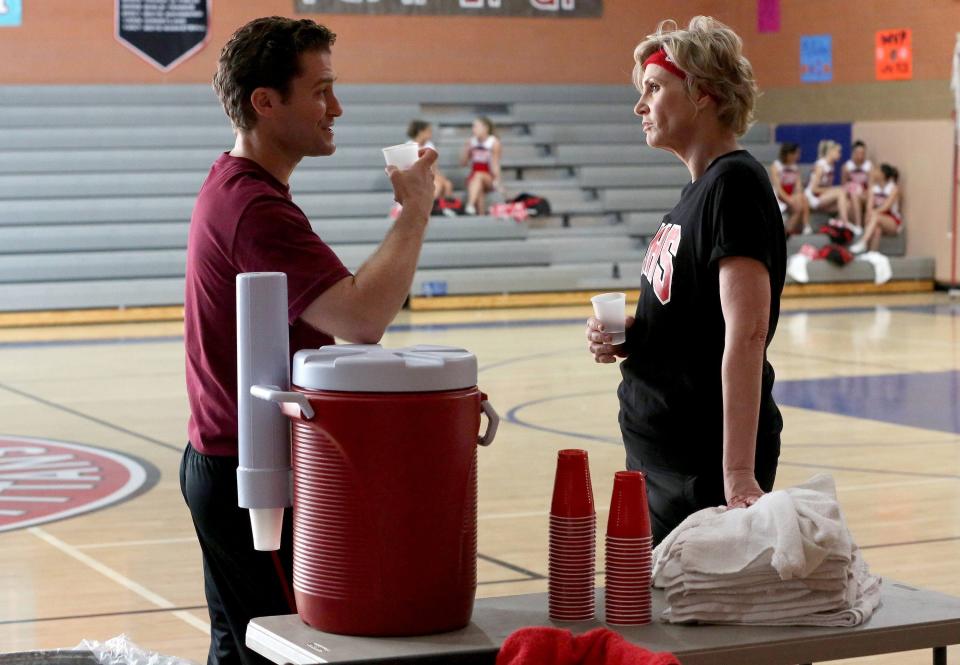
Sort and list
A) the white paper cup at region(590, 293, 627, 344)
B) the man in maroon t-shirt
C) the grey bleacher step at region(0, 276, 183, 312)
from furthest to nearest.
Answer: the grey bleacher step at region(0, 276, 183, 312), the white paper cup at region(590, 293, 627, 344), the man in maroon t-shirt

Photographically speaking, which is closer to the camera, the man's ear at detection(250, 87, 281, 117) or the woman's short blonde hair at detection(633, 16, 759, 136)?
the man's ear at detection(250, 87, 281, 117)

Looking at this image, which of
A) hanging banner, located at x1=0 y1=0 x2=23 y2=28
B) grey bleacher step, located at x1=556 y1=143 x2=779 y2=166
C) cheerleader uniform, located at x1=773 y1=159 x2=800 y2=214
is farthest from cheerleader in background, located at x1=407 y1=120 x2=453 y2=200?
hanging banner, located at x1=0 y1=0 x2=23 y2=28

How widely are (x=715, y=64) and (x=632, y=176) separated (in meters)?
15.6

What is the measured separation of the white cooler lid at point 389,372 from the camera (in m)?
2.16

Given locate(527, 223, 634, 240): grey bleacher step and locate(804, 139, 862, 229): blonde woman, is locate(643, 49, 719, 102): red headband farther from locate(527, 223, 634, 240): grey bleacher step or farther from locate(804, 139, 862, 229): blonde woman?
locate(804, 139, 862, 229): blonde woman

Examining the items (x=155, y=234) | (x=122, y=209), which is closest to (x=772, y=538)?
(x=155, y=234)

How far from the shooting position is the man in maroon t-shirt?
253 cm

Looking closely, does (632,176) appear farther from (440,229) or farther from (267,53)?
(267,53)

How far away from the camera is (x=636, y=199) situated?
1798cm

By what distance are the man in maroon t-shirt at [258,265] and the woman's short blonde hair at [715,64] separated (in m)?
0.58

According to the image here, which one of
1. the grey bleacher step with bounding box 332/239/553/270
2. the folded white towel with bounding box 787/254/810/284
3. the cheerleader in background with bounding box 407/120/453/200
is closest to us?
the grey bleacher step with bounding box 332/239/553/270

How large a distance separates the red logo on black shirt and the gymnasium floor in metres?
1.83

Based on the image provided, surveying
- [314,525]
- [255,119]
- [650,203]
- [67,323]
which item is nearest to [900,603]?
[314,525]

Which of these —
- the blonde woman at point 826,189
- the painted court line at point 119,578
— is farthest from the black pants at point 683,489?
the blonde woman at point 826,189
